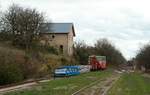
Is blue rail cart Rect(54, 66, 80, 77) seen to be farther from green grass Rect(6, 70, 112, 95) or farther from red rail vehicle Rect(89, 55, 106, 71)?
red rail vehicle Rect(89, 55, 106, 71)

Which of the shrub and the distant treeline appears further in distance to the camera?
the distant treeline

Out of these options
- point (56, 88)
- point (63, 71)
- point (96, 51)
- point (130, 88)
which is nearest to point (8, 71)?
point (56, 88)

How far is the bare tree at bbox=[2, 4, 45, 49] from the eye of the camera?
7644 cm

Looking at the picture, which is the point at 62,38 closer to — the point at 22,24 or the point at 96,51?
the point at 22,24

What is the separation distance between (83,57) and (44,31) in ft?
121

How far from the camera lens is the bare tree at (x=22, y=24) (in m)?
76.4

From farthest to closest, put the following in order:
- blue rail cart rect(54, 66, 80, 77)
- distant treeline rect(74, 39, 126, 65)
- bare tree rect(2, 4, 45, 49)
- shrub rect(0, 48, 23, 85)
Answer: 1. distant treeline rect(74, 39, 126, 65)
2. bare tree rect(2, 4, 45, 49)
3. blue rail cart rect(54, 66, 80, 77)
4. shrub rect(0, 48, 23, 85)

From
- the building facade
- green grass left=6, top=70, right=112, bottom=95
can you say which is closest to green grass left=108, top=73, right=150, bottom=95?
green grass left=6, top=70, right=112, bottom=95

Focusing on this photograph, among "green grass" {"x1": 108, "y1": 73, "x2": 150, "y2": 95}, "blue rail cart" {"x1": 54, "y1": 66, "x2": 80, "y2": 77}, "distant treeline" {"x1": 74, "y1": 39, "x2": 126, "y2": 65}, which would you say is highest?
"distant treeline" {"x1": 74, "y1": 39, "x2": 126, "y2": 65}

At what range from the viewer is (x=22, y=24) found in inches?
3012

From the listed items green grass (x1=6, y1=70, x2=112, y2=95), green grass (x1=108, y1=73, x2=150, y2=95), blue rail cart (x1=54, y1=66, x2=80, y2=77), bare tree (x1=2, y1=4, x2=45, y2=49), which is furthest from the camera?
bare tree (x1=2, y1=4, x2=45, y2=49)

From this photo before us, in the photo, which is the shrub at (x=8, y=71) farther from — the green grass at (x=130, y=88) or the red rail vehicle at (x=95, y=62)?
the red rail vehicle at (x=95, y=62)

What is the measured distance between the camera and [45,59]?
8038 centimetres

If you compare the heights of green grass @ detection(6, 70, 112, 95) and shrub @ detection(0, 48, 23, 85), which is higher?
shrub @ detection(0, 48, 23, 85)
